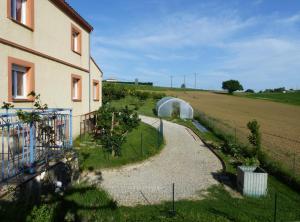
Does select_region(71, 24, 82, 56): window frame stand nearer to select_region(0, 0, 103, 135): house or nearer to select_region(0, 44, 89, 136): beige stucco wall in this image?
select_region(0, 0, 103, 135): house

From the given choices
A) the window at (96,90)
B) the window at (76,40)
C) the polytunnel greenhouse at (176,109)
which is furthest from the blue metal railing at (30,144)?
the polytunnel greenhouse at (176,109)

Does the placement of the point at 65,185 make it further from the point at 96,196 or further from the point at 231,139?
the point at 231,139

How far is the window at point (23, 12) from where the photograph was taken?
1177 centimetres

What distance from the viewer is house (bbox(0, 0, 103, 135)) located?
10938mm

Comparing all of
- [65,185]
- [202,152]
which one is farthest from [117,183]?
[202,152]

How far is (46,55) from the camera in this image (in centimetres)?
1377

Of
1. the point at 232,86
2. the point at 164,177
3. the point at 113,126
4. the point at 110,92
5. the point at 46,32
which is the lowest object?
the point at 164,177

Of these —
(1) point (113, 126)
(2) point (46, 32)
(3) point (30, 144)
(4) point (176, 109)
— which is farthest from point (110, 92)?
(3) point (30, 144)

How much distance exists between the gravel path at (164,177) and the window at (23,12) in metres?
6.52

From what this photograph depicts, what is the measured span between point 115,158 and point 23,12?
7.39 metres

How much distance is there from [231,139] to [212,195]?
10850 mm

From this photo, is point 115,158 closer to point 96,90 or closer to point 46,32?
point 46,32

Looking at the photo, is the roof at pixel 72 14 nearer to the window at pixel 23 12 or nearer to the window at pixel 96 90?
the window at pixel 23 12

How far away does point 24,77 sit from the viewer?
12438 mm
